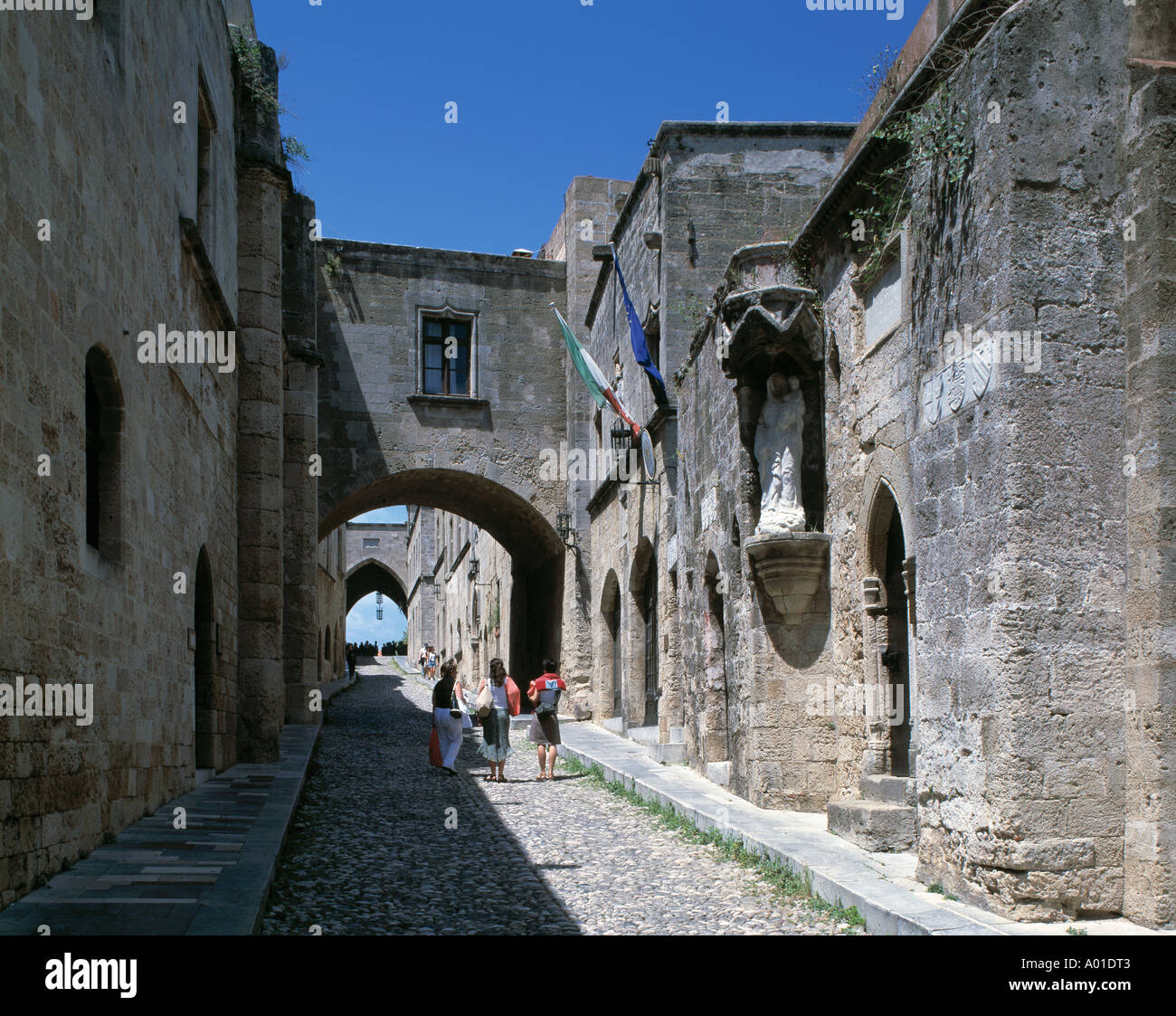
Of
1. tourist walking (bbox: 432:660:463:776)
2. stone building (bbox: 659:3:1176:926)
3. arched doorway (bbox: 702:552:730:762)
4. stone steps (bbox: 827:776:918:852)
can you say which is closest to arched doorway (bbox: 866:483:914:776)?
stone steps (bbox: 827:776:918:852)

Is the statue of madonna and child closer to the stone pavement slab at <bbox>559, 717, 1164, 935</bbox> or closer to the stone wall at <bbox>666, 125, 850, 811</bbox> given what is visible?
the stone wall at <bbox>666, 125, 850, 811</bbox>

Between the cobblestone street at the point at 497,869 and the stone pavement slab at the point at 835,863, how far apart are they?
0.21m

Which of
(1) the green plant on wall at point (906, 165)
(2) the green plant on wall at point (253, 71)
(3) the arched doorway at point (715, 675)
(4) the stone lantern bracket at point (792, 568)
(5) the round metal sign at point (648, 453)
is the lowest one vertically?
(3) the arched doorway at point (715, 675)

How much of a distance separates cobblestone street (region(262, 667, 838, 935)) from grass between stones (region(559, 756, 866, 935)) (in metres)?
0.07

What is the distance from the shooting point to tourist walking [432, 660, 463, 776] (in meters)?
12.2

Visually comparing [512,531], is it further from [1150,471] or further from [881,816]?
[1150,471]

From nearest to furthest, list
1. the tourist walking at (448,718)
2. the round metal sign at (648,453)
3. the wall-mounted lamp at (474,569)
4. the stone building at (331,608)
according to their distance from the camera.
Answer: the tourist walking at (448,718), the round metal sign at (648,453), the stone building at (331,608), the wall-mounted lamp at (474,569)

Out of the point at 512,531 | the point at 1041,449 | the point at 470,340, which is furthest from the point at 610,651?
the point at 1041,449

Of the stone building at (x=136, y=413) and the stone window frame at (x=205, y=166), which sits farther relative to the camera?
the stone window frame at (x=205, y=166)

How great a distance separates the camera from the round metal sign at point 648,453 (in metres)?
14.7

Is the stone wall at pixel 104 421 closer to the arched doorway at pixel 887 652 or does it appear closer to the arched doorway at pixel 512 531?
the arched doorway at pixel 887 652

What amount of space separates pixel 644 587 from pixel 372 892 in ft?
32.5

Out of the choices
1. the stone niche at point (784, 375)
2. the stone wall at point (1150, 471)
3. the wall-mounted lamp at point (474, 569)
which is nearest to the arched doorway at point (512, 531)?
the wall-mounted lamp at point (474, 569)
